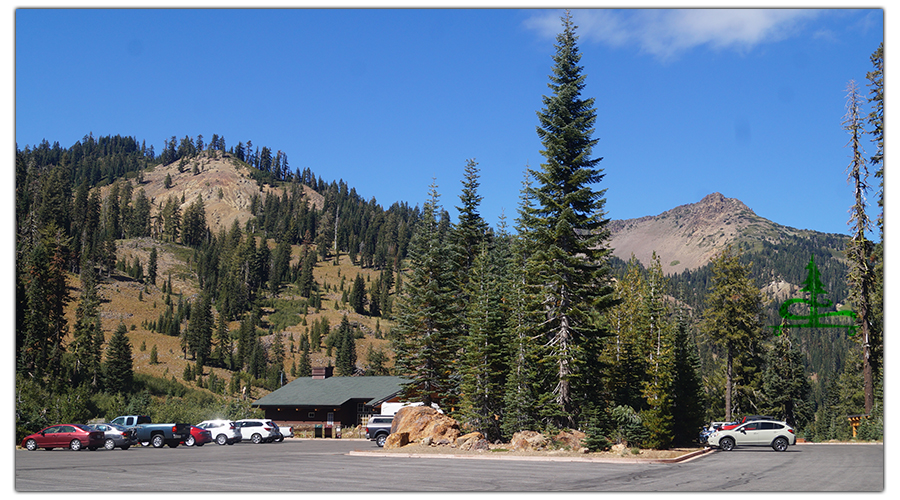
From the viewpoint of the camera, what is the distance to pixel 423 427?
1275 inches

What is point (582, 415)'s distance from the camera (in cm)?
3012

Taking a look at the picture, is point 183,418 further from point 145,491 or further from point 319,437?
point 145,491

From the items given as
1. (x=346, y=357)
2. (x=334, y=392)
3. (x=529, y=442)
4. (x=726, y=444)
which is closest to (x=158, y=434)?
(x=529, y=442)

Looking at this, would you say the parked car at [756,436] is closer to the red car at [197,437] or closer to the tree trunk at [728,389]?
the tree trunk at [728,389]

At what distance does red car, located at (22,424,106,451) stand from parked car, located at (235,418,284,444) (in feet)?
42.6

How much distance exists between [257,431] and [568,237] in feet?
91.1

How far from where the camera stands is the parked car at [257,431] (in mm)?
45531

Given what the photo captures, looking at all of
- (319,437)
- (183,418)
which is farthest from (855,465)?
(183,418)

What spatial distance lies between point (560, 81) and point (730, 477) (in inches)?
845

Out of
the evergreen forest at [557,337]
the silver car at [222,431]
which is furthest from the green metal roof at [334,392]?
the silver car at [222,431]

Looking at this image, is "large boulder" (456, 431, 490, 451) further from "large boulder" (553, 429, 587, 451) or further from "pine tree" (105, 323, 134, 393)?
"pine tree" (105, 323, 134, 393)

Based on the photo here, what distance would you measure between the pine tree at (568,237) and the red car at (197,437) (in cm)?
2319

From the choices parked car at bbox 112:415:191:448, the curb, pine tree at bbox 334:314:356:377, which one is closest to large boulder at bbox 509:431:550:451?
the curb

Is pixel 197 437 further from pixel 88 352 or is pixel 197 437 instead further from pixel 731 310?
pixel 88 352
